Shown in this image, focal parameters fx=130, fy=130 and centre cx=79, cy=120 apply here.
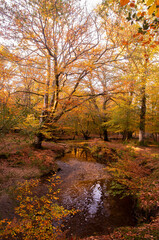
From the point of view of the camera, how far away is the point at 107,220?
458 cm

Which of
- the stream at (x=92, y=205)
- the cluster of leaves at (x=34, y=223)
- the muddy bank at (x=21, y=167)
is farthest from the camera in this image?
the muddy bank at (x=21, y=167)

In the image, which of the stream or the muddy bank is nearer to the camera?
the stream

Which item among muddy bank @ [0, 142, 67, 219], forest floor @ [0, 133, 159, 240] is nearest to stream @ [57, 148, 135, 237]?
forest floor @ [0, 133, 159, 240]

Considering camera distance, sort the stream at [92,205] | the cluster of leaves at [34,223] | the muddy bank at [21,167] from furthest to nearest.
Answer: the muddy bank at [21,167], the stream at [92,205], the cluster of leaves at [34,223]

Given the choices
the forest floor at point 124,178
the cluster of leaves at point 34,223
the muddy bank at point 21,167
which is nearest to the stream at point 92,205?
the forest floor at point 124,178

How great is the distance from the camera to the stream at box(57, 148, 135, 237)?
13.9 feet

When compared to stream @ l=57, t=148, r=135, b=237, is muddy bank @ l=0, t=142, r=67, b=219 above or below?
above

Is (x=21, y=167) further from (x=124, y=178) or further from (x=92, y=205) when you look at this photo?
(x=124, y=178)

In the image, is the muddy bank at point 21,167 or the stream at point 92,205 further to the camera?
the muddy bank at point 21,167

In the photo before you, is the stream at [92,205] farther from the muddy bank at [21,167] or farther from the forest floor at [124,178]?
the muddy bank at [21,167]

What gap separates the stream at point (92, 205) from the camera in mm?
4234

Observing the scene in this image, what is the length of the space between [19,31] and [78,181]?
27.9ft

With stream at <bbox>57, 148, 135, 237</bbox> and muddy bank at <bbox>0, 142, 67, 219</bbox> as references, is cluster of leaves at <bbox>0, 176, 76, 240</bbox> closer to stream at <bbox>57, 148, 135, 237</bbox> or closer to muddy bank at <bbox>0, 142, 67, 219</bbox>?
stream at <bbox>57, 148, 135, 237</bbox>

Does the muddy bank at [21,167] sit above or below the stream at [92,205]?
above
